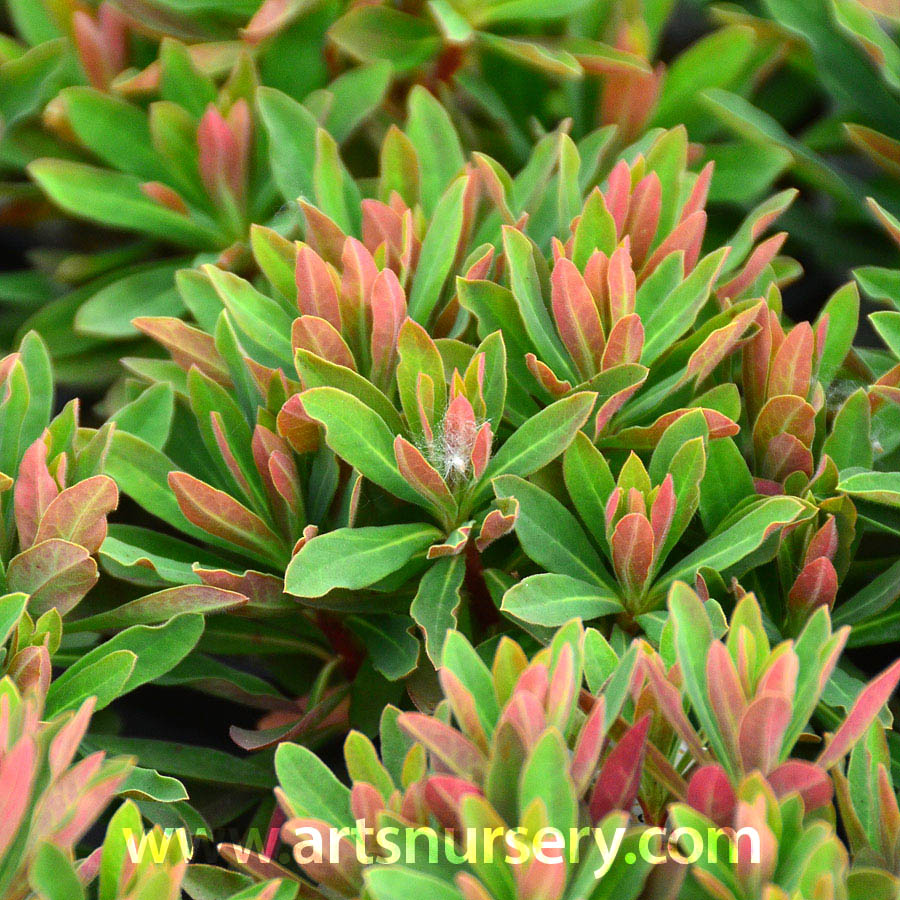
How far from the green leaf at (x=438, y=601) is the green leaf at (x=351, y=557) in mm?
27

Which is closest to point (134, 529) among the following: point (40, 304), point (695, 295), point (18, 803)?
point (18, 803)

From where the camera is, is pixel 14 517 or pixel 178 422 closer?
pixel 14 517

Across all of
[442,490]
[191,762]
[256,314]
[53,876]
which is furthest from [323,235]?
[53,876]

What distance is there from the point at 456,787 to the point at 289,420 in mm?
388

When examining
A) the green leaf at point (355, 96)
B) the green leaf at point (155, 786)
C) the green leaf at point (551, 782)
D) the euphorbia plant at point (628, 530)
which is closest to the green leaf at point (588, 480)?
the euphorbia plant at point (628, 530)

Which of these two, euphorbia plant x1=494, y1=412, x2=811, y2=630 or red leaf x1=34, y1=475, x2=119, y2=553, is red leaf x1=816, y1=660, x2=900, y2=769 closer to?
euphorbia plant x1=494, y1=412, x2=811, y2=630

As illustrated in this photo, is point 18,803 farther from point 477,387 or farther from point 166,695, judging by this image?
point 166,695

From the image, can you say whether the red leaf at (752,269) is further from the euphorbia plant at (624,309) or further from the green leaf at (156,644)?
the green leaf at (156,644)

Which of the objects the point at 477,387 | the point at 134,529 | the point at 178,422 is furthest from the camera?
the point at 178,422

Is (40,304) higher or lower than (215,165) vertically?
lower

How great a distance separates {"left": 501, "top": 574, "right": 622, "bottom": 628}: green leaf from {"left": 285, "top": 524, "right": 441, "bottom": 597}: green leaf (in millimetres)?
106

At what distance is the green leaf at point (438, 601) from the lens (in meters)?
0.89

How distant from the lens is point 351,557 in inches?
35.2

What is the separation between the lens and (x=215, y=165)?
1.37 metres
